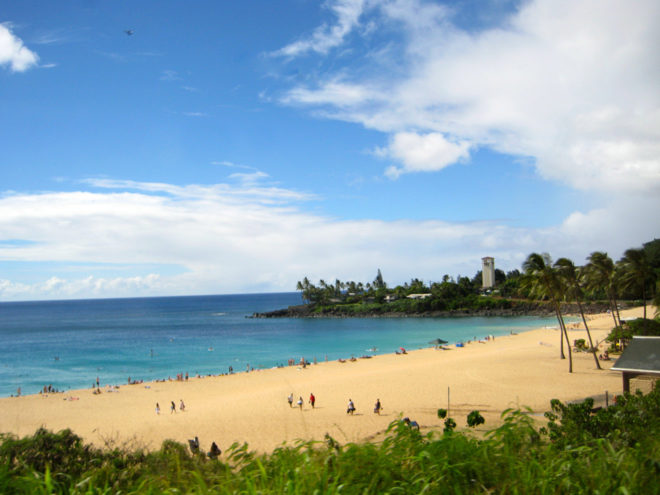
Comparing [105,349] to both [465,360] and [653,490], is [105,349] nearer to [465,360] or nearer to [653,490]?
[465,360]

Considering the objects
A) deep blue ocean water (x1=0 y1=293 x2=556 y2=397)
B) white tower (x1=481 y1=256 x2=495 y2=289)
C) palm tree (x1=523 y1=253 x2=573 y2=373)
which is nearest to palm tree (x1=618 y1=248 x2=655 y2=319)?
palm tree (x1=523 y1=253 x2=573 y2=373)

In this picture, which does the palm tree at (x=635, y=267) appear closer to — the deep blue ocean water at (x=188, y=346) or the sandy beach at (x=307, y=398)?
the sandy beach at (x=307, y=398)

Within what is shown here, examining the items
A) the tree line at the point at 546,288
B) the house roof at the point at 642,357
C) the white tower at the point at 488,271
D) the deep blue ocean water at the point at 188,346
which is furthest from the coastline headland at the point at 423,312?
the house roof at the point at 642,357

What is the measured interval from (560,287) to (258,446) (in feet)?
66.9

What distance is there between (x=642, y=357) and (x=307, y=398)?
1662cm

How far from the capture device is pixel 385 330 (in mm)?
75000

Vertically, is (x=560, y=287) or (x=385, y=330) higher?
(x=560, y=287)

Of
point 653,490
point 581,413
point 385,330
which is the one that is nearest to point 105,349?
point 385,330

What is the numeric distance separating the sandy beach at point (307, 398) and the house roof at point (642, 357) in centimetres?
399

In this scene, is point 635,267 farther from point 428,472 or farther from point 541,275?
point 428,472

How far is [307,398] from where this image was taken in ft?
87.0

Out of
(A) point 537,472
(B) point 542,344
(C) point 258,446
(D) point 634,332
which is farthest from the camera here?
(B) point 542,344

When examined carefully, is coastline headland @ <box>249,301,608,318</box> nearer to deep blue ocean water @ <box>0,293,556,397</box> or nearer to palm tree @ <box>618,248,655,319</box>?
deep blue ocean water @ <box>0,293,556,397</box>

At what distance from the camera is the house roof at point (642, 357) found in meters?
15.4
